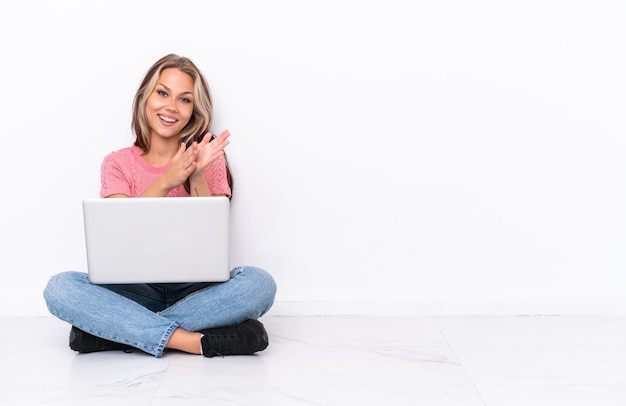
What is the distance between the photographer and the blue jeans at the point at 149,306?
206cm

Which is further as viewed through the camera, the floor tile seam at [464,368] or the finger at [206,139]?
the finger at [206,139]

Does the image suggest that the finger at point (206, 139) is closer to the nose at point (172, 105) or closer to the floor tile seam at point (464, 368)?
the nose at point (172, 105)

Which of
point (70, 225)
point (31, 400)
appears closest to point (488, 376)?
point (31, 400)

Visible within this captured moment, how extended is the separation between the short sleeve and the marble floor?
44 cm

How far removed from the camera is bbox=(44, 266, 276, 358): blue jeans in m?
2.06

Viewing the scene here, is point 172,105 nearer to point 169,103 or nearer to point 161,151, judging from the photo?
point 169,103

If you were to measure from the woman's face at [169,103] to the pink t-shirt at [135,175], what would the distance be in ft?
0.36

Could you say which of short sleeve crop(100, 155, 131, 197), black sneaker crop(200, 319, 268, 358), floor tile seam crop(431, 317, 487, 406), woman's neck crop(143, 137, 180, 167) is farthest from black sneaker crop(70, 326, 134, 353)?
floor tile seam crop(431, 317, 487, 406)

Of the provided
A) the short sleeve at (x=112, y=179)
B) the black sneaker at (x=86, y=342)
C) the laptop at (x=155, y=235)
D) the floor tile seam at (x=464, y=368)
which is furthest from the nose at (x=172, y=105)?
the floor tile seam at (x=464, y=368)

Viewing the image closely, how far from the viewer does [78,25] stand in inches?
96.7

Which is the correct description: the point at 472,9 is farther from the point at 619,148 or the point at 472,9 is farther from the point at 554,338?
the point at 554,338

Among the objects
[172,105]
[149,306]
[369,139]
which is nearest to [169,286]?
[149,306]

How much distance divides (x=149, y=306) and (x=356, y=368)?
647 millimetres

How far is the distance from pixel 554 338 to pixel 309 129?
0.95 m
